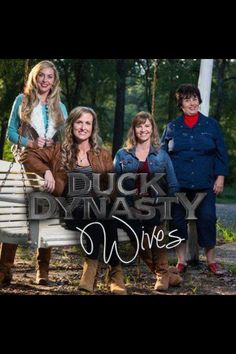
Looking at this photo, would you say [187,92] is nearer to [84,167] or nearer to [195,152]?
[195,152]

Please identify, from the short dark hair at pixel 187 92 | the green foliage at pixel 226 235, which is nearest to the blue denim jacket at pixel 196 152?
the short dark hair at pixel 187 92

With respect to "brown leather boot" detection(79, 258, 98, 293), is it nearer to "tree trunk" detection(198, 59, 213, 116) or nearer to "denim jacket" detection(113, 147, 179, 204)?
"denim jacket" detection(113, 147, 179, 204)

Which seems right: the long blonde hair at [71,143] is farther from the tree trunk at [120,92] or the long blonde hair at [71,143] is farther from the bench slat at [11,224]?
the tree trunk at [120,92]

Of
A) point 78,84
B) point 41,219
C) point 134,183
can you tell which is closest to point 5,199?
point 41,219

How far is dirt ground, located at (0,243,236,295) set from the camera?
311cm

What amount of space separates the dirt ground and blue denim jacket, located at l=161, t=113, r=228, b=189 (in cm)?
49

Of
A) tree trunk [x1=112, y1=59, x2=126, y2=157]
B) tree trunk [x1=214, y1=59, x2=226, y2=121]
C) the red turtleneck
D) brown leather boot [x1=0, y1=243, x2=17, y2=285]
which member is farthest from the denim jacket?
tree trunk [x1=214, y1=59, x2=226, y2=121]

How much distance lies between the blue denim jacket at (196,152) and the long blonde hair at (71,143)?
0.46 m

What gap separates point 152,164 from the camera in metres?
3.11

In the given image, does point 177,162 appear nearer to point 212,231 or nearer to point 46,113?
point 212,231

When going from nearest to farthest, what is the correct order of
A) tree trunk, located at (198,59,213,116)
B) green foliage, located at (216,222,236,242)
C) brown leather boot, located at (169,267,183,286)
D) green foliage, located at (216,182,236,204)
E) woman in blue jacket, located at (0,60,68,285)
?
woman in blue jacket, located at (0,60,68,285) < brown leather boot, located at (169,267,183,286) < tree trunk, located at (198,59,213,116) < green foliage, located at (216,222,236,242) < green foliage, located at (216,182,236,204)

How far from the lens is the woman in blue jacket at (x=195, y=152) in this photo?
330 centimetres

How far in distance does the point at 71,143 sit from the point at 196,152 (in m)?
0.68

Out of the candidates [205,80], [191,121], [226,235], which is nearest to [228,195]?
[226,235]
